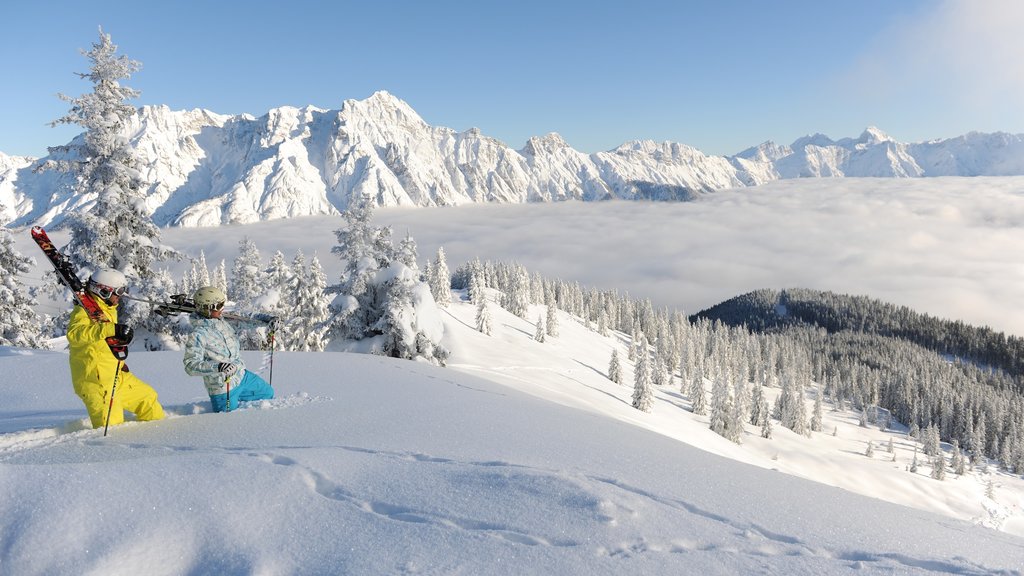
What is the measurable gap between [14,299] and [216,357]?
87.7 feet

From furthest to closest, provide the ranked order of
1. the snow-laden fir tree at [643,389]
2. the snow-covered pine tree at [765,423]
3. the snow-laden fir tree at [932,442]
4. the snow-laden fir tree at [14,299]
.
→ the snow-laden fir tree at [932,442]
the snow-covered pine tree at [765,423]
the snow-laden fir tree at [643,389]
the snow-laden fir tree at [14,299]

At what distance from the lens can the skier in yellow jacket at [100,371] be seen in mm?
6340

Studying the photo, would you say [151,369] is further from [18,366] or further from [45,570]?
[45,570]

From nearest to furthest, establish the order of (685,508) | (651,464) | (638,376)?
(685,508) < (651,464) < (638,376)

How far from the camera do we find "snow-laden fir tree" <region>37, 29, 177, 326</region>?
18.7m

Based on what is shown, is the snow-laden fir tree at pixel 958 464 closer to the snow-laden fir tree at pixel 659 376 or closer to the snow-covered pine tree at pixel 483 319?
the snow-laden fir tree at pixel 659 376

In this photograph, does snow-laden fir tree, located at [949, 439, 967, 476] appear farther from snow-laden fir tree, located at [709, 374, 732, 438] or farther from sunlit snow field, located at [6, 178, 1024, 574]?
sunlit snow field, located at [6, 178, 1024, 574]

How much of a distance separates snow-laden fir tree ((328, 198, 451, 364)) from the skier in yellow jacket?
18634mm

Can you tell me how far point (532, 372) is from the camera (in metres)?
58.8

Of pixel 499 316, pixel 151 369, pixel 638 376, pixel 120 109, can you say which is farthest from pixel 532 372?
pixel 151 369

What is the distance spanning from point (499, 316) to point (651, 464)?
303ft

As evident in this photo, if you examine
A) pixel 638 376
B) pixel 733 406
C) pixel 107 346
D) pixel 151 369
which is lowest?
pixel 733 406

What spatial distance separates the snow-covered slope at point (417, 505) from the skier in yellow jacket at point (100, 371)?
0.32 metres

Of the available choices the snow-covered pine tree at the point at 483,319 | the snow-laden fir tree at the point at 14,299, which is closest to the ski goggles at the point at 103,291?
the snow-laden fir tree at the point at 14,299
